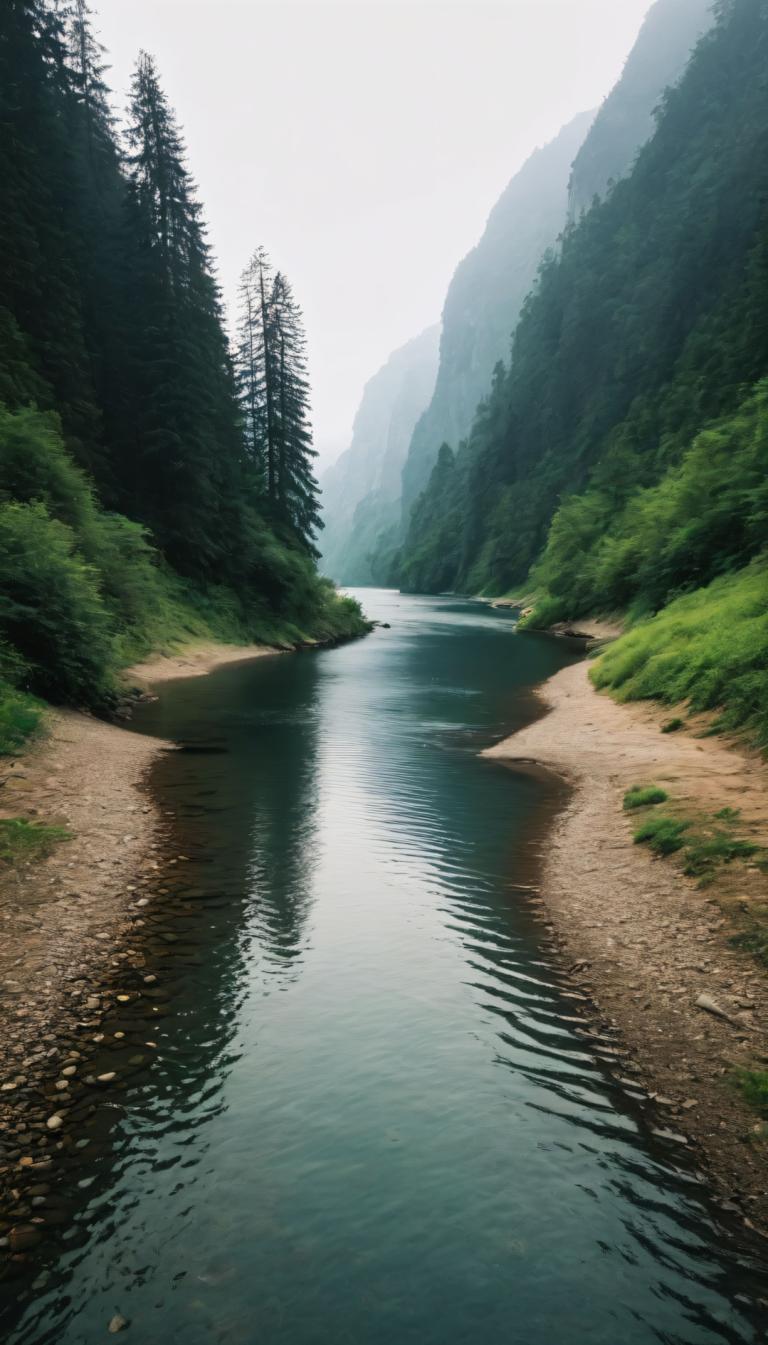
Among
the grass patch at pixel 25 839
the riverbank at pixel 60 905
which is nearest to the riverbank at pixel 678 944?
the riverbank at pixel 60 905

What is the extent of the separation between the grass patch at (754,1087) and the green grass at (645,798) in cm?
644

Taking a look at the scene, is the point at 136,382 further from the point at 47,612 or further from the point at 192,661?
the point at 47,612

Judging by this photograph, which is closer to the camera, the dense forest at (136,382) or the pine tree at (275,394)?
the dense forest at (136,382)

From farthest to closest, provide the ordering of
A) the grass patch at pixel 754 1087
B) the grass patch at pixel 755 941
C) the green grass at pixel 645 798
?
the green grass at pixel 645 798
the grass patch at pixel 755 941
the grass patch at pixel 754 1087

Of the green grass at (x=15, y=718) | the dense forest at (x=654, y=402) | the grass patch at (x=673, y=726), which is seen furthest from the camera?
the dense forest at (x=654, y=402)

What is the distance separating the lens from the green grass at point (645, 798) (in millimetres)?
12102

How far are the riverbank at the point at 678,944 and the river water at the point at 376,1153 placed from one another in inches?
13.8

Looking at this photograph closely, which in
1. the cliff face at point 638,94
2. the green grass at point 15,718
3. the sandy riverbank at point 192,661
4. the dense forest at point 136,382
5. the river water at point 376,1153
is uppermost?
the cliff face at point 638,94

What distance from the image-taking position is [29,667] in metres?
17.0

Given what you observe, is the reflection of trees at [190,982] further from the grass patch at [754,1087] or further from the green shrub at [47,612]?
the grass patch at [754,1087]

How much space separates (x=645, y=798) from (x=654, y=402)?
235ft

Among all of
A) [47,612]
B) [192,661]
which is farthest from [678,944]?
[192,661]

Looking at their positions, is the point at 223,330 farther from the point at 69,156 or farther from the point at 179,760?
the point at 179,760

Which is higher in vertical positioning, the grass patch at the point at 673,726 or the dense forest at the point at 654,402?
the dense forest at the point at 654,402
